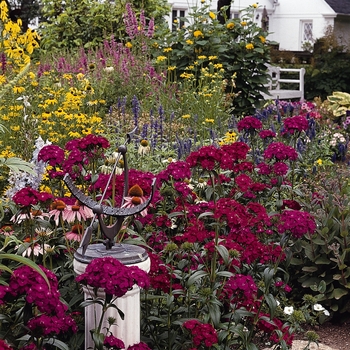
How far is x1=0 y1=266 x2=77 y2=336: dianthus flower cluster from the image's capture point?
8.26ft

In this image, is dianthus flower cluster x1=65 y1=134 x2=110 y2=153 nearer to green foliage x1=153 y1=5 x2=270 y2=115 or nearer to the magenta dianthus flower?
the magenta dianthus flower

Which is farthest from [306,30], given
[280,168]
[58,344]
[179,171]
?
[58,344]

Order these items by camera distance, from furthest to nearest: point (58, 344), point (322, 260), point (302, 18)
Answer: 1. point (302, 18)
2. point (322, 260)
3. point (58, 344)

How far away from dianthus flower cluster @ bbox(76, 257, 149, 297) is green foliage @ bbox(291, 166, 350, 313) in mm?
2133

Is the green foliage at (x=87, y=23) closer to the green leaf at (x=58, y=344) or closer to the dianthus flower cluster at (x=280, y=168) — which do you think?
the dianthus flower cluster at (x=280, y=168)

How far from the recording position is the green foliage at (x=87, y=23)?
1409cm

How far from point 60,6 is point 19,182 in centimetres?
1216

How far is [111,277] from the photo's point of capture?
2.56 meters

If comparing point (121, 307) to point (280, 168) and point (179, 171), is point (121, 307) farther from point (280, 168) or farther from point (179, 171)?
point (280, 168)

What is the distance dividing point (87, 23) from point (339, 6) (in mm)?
18785

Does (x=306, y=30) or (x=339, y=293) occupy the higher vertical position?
(x=339, y=293)

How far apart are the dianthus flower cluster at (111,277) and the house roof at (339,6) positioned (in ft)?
95.2

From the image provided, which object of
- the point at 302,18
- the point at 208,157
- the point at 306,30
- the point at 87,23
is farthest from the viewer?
the point at 306,30

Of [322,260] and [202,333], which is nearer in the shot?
[202,333]
